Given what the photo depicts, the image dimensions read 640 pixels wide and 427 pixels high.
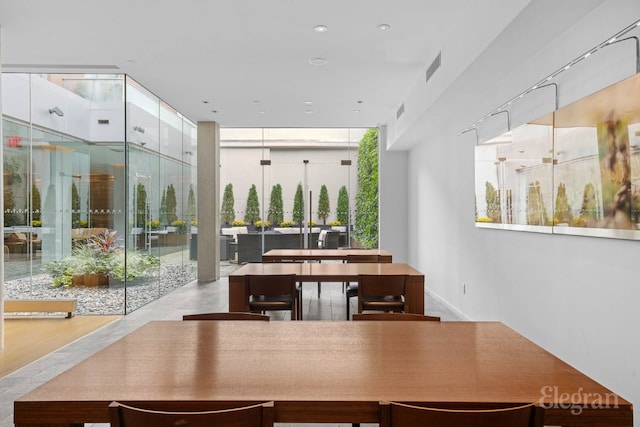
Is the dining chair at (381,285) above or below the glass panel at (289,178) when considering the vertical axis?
below

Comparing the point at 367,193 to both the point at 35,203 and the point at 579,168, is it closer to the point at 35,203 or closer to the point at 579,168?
the point at 35,203

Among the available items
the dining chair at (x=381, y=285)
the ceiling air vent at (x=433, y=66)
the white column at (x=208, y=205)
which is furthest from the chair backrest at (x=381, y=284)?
the white column at (x=208, y=205)

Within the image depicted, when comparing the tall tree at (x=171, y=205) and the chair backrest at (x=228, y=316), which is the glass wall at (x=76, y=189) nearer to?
the tall tree at (x=171, y=205)

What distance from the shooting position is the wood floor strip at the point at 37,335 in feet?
13.6

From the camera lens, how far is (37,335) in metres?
4.93

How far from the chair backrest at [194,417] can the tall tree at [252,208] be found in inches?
343

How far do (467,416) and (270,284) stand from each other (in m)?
2.77

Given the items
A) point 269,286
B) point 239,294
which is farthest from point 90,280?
point 269,286

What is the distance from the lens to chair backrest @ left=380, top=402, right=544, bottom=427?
116 cm

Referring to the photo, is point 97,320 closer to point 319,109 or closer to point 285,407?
point 319,109

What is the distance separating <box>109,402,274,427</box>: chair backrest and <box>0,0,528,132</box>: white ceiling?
288cm

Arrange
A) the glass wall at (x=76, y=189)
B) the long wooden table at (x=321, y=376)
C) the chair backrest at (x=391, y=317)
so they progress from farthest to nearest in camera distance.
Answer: the glass wall at (x=76, y=189)
the chair backrest at (x=391, y=317)
the long wooden table at (x=321, y=376)

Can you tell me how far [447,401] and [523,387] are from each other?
11.3 inches

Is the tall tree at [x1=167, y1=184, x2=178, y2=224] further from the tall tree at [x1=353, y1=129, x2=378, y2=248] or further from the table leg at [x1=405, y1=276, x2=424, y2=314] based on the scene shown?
the table leg at [x1=405, y1=276, x2=424, y2=314]
